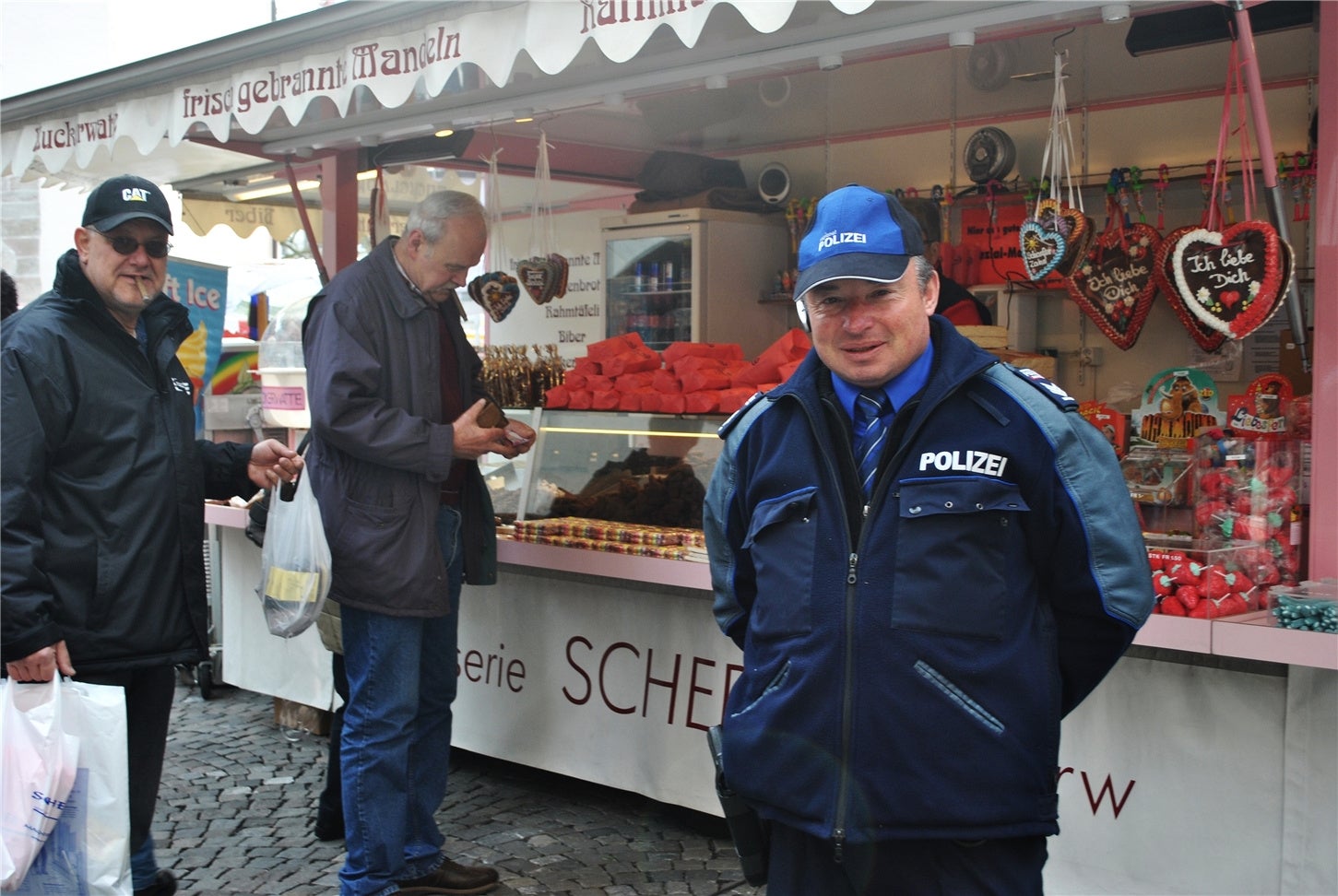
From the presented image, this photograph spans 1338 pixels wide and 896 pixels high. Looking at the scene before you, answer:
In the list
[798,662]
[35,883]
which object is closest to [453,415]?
[35,883]

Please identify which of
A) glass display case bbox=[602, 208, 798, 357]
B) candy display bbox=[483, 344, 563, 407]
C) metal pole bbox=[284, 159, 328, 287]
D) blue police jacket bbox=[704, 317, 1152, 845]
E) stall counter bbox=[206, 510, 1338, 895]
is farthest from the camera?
glass display case bbox=[602, 208, 798, 357]

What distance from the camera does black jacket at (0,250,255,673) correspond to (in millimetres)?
3148

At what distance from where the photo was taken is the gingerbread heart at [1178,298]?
3851 mm

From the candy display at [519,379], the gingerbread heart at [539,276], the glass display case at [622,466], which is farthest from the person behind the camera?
Answer: the gingerbread heart at [539,276]

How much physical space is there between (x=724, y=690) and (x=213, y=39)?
3.14 metres

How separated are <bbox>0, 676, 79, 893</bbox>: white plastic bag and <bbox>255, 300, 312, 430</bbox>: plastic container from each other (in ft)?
13.7

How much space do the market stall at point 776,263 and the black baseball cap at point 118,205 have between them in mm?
1131

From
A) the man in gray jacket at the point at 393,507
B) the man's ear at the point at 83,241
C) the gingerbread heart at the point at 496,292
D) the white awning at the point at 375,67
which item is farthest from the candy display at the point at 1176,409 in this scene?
the man's ear at the point at 83,241

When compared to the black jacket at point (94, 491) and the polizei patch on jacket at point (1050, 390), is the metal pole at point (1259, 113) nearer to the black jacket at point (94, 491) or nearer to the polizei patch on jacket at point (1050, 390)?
the polizei patch on jacket at point (1050, 390)

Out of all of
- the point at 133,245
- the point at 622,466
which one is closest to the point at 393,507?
the point at 133,245

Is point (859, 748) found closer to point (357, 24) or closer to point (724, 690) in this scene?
point (724, 690)

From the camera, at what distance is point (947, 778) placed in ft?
6.84

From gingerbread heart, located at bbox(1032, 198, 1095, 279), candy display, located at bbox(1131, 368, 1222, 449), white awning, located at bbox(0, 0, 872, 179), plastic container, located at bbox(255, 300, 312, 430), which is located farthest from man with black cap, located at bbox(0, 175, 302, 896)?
plastic container, located at bbox(255, 300, 312, 430)

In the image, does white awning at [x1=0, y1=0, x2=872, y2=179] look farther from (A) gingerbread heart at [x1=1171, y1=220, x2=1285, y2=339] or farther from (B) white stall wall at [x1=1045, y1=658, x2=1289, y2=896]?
(B) white stall wall at [x1=1045, y1=658, x2=1289, y2=896]
